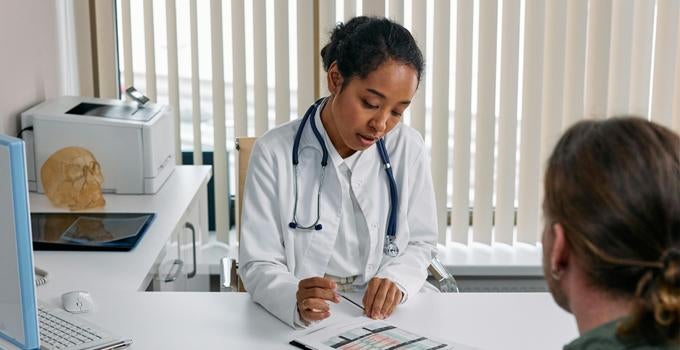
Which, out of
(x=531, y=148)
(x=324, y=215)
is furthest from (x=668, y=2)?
(x=324, y=215)

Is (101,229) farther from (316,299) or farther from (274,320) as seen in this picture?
(316,299)

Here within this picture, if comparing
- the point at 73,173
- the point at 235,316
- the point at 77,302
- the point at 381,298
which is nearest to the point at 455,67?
the point at 73,173

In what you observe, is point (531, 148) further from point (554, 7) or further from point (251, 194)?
point (251, 194)

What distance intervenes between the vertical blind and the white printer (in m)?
0.42

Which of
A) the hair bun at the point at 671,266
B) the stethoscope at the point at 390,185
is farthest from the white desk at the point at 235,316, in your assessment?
the hair bun at the point at 671,266

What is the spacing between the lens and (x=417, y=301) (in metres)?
1.93

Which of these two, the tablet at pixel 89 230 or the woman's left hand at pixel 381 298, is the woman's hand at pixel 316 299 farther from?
the tablet at pixel 89 230

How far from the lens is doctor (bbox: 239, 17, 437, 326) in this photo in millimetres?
1998

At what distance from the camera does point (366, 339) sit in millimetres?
1688

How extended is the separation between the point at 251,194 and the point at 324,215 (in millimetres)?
171

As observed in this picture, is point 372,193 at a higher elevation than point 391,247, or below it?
higher

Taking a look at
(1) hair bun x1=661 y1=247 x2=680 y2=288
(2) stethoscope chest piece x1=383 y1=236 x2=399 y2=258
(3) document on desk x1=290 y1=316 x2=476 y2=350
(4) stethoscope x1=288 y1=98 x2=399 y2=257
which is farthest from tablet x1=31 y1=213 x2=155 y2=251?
(1) hair bun x1=661 y1=247 x2=680 y2=288

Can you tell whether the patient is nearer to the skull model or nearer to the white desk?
the white desk

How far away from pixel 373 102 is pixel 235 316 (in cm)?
53
